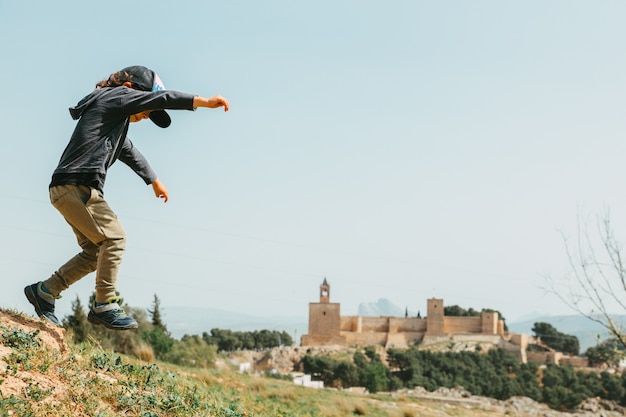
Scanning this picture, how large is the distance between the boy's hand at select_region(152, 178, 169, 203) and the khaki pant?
78 cm

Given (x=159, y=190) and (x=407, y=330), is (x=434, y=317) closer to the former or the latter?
(x=407, y=330)

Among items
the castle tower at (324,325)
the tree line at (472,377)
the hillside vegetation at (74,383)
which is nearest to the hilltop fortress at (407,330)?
the castle tower at (324,325)

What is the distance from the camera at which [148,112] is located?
452 centimetres

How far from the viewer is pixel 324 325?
79938 mm

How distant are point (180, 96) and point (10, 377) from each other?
196 cm

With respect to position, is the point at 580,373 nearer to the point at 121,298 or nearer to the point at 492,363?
the point at 492,363

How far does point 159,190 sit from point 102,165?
94 cm

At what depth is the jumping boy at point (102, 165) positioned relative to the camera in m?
4.09

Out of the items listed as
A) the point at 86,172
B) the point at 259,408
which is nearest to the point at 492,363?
the point at 259,408

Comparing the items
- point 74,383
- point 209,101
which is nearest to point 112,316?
point 74,383

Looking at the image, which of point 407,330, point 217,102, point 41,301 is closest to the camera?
point 217,102

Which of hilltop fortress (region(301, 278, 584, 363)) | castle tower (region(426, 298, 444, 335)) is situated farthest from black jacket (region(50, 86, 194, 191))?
castle tower (region(426, 298, 444, 335))

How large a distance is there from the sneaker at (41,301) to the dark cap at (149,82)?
143cm

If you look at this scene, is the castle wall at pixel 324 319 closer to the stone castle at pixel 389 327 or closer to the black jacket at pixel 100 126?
the stone castle at pixel 389 327
